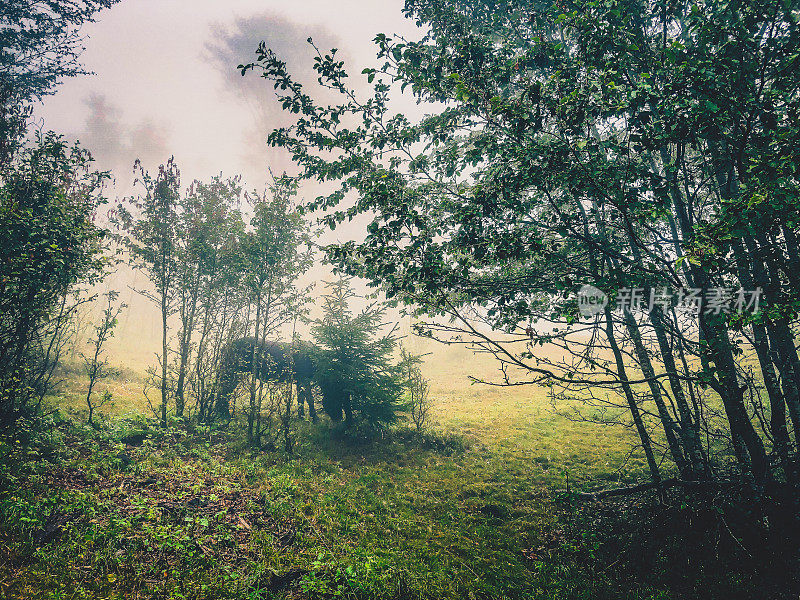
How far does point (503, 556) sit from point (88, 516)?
8.16m

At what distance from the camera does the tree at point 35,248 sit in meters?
7.44

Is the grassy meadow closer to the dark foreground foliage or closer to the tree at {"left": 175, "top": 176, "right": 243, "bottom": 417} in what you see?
the dark foreground foliage

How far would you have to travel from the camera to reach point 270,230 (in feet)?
49.3

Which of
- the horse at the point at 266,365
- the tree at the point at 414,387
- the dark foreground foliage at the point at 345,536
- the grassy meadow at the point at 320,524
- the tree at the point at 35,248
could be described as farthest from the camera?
the horse at the point at 266,365

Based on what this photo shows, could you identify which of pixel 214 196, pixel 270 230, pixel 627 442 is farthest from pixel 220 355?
pixel 627 442

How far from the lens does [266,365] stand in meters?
15.3

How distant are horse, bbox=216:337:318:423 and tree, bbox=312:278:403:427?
106cm

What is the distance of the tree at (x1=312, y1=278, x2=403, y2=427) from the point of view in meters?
13.0

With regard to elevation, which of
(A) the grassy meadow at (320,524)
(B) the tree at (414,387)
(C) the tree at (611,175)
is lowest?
(A) the grassy meadow at (320,524)

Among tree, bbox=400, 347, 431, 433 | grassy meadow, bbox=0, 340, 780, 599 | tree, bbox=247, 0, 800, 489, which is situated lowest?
grassy meadow, bbox=0, 340, 780, 599

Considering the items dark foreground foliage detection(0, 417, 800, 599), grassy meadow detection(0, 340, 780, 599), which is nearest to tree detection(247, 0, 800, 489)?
dark foreground foliage detection(0, 417, 800, 599)

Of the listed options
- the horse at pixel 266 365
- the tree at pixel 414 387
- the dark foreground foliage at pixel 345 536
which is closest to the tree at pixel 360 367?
the tree at pixel 414 387

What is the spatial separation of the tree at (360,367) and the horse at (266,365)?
41.9 inches

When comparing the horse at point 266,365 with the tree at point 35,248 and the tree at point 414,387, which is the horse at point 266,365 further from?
the tree at point 35,248
